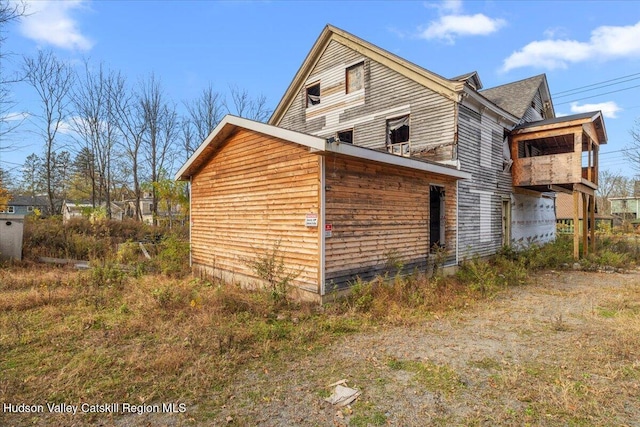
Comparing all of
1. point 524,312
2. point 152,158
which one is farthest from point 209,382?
point 152,158

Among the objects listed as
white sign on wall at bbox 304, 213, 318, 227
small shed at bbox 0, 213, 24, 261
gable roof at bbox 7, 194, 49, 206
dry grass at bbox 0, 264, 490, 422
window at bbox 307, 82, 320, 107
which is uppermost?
window at bbox 307, 82, 320, 107

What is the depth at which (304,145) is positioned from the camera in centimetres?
674

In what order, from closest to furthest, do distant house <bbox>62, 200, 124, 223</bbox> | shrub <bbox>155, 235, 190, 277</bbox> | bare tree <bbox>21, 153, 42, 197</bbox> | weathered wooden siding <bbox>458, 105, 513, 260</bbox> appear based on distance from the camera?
shrub <bbox>155, 235, 190, 277</bbox>, weathered wooden siding <bbox>458, 105, 513, 260</bbox>, distant house <bbox>62, 200, 124, 223</bbox>, bare tree <bbox>21, 153, 42, 197</bbox>

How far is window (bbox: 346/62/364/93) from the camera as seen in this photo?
42.4ft

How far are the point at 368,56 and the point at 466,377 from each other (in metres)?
11.7

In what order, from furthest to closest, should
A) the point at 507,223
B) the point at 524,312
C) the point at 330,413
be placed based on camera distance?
the point at 507,223
the point at 524,312
the point at 330,413

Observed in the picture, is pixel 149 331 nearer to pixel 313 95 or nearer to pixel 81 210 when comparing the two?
pixel 313 95

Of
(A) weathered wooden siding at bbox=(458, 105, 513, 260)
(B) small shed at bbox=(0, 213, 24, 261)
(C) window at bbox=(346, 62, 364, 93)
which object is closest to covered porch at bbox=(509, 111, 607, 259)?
(A) weathered wooden siding at bbox=(458, 105, 513, 260)

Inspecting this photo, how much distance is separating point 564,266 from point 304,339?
11.8 metres

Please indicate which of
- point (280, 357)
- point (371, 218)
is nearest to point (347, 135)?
point (371, 218)

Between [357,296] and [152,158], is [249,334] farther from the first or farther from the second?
[152,158]

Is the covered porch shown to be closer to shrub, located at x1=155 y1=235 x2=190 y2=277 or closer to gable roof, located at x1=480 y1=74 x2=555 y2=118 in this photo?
gable roof, located at x1=480 y1=74 x2=555 y2=118

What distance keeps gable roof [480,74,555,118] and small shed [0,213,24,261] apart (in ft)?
60.9

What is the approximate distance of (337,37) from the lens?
44.1 ft
